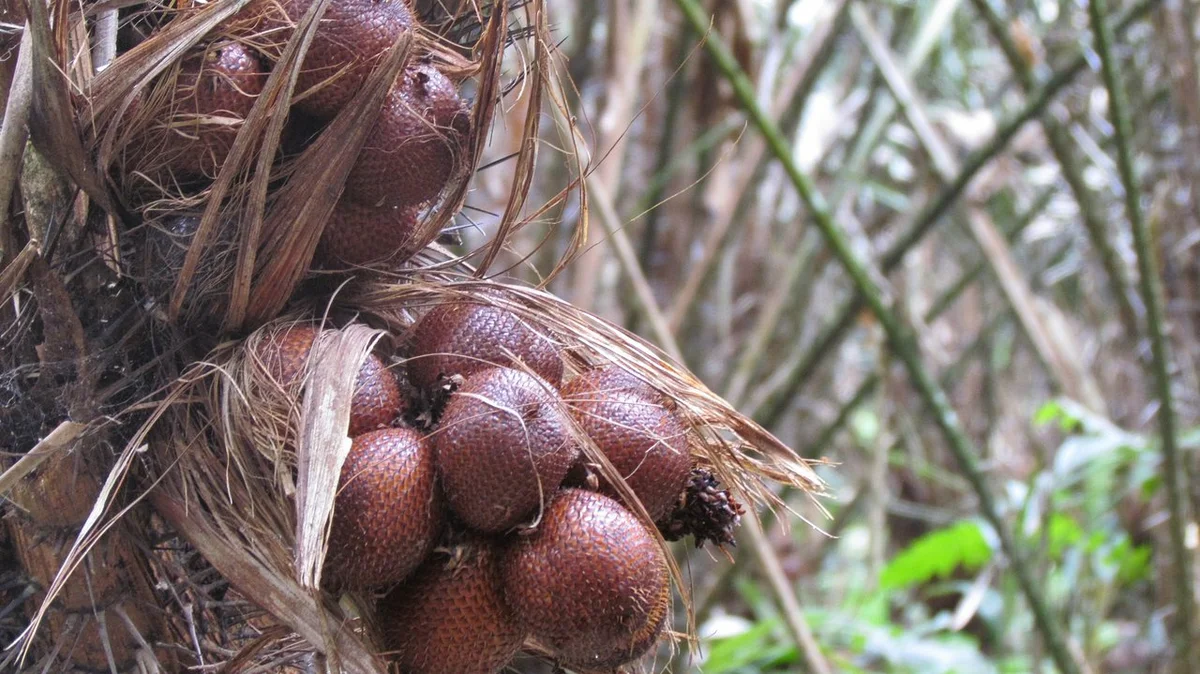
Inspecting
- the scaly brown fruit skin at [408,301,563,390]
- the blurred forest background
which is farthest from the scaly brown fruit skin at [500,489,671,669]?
the blurred forest background

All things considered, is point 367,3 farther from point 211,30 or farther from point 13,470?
point 13,470

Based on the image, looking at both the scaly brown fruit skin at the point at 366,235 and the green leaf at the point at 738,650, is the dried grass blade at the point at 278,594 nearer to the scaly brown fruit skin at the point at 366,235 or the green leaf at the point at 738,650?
the scaly brown fruit skin at the point at 366,235

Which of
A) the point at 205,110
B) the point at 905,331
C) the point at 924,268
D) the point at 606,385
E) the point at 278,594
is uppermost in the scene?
the point at 205,110

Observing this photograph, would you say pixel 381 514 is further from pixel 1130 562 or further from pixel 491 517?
pixel 1130 562

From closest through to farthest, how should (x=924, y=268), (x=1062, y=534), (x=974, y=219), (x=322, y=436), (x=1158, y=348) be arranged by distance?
1. (x=322, y=436)
2. (x=1158, y=348)
3. (x=974, y=219)
4. (x=1062, y=534)
5. (x=924, y=268)

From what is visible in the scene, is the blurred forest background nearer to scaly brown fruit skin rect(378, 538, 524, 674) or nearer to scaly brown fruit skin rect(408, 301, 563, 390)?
scaly brown fruit skin rect(408, 301, 563, 390)

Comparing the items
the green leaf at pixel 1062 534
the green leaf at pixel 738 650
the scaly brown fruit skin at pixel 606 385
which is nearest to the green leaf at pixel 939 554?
the green leaf at pixel 1062 534

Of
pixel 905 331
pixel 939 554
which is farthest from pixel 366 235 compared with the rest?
pixel 939 554

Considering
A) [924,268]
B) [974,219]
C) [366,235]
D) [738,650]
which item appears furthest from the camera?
[924,268]
